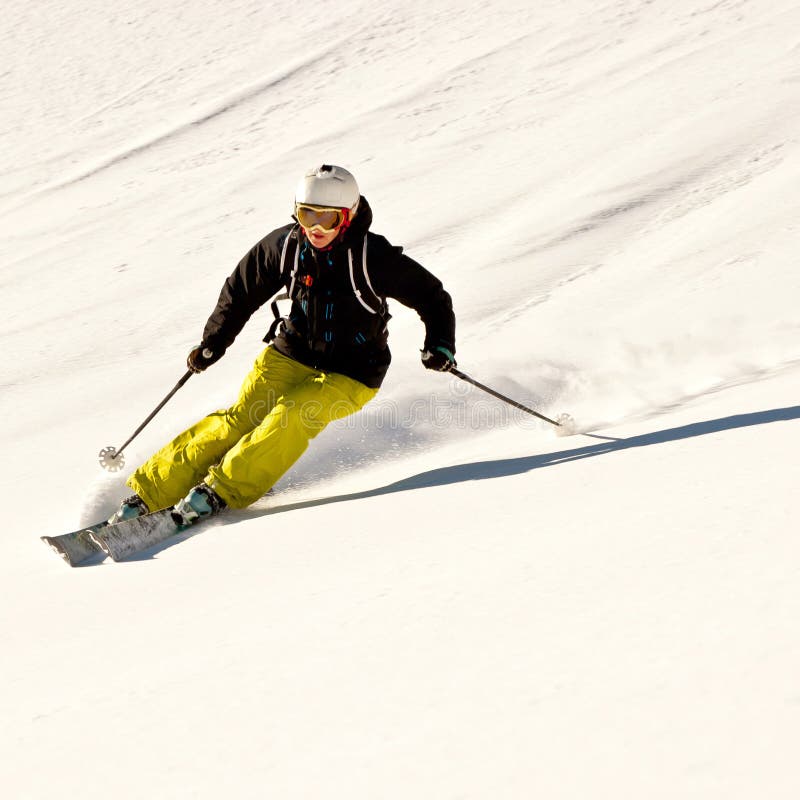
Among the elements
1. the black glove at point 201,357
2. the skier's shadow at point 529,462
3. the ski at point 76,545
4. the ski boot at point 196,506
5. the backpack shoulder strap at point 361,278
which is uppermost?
the backpack shoulder strap at point 361,278

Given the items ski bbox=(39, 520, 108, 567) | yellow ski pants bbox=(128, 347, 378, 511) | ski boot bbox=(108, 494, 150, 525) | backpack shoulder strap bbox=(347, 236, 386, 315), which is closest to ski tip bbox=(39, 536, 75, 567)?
ski bbox=(39, 520, 108, 567)

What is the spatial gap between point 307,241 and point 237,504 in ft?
3.48

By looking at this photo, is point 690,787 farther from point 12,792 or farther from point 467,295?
point 467,295

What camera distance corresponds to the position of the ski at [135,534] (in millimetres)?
3758

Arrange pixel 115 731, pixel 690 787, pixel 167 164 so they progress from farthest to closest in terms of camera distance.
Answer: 1. pixel 167 164
2. pixel 115 731
3. pixel 690 787

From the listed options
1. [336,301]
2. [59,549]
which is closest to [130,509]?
[59,549]

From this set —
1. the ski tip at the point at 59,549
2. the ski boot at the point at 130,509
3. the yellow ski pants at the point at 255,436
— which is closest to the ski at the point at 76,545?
the ski tip at the point at 59,549

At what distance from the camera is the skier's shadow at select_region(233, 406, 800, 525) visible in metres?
3.74

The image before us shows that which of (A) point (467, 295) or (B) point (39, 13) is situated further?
(B) point (39, 13)

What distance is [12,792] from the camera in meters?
1.93

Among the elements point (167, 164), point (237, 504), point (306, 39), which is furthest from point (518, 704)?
point (306, 39)

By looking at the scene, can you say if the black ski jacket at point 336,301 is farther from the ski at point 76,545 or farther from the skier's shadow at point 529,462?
the ski at point 76,545

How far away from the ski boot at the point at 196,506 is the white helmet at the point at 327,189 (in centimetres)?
116

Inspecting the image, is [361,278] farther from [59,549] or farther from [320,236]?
[59,549]
